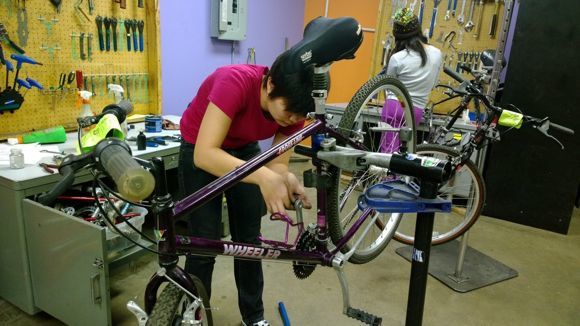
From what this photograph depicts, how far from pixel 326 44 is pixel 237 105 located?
32 centimetres

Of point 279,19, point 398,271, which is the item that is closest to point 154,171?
point 398,271

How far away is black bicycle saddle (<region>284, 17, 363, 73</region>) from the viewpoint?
1078mm

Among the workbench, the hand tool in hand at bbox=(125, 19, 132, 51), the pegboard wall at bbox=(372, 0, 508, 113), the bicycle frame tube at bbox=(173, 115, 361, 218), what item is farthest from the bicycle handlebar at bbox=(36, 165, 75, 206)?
the pegboard wall at bbox=(372, 0, 508, 113)

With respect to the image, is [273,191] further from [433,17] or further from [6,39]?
[433,17]

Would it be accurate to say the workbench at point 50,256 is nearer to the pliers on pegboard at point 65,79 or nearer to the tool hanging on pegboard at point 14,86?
the tool hanging on pegboard at point 14,86

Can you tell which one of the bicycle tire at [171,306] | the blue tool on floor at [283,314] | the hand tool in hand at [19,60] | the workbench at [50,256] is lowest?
the blue tool on floor at [283,314]

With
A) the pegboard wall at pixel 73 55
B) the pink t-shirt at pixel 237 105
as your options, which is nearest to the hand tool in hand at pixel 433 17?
the pegboard wall at pixel 73 55

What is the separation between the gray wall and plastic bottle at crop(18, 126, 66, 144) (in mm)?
995

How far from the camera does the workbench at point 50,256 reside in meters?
1.62

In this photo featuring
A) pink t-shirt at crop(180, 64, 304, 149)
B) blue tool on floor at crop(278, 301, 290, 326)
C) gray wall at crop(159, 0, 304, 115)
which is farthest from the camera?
gray wall at crop(159, 0, 304, 115)

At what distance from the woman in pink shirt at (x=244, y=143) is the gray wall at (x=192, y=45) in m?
1.81

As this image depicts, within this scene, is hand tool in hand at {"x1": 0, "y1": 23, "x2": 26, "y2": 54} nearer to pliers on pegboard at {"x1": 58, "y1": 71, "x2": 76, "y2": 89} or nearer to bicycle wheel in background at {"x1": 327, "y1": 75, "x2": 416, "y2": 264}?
pliers on pegboard at {"x1": 58, "y1": 71, "x2": 76, "y2": 89}

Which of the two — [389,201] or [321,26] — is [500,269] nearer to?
[389,201]

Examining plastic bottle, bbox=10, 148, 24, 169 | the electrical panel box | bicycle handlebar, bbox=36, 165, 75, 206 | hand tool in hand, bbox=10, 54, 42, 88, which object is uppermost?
the electrical panel box
